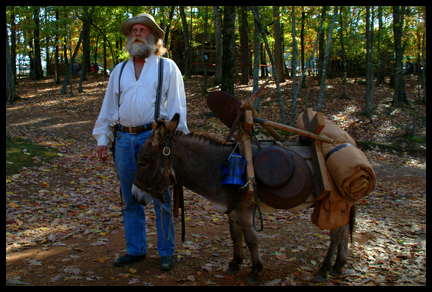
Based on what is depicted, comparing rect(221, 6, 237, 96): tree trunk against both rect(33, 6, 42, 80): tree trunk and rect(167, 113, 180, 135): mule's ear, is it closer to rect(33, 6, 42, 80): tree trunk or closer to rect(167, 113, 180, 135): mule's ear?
rect(167, 113, 180, 135): mule's ear

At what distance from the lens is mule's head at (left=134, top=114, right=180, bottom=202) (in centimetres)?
338

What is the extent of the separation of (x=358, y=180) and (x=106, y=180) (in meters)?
6.39

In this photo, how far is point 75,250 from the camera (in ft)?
14.5

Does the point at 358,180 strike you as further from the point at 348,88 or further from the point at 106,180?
the point at 348,88

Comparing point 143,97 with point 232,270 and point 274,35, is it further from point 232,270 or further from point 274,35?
point 274,35

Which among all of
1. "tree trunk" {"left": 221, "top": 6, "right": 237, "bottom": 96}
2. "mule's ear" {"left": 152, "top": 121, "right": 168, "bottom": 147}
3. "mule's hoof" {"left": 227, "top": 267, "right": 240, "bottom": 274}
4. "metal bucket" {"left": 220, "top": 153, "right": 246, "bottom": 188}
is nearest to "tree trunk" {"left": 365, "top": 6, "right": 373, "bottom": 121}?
"tree trunk" {"left": 221, "top": 6, "right": 237, "bottom": 96}

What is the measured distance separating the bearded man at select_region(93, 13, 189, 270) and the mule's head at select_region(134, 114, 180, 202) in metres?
0.42

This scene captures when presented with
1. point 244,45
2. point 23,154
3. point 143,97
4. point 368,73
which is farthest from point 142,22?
point 244,45

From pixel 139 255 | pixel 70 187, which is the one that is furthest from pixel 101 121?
pixel 70 187

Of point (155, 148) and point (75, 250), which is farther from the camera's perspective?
point (75, 250)

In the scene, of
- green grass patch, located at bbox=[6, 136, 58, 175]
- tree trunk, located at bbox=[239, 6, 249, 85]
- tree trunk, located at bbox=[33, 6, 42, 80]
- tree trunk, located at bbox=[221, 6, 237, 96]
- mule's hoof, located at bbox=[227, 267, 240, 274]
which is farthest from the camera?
tree trunk, located at bbox=[33, 6, 42, 80]

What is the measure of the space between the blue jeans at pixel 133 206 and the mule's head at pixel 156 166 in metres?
0.45

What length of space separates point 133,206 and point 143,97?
1.35 metres

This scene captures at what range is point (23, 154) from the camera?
841cm
